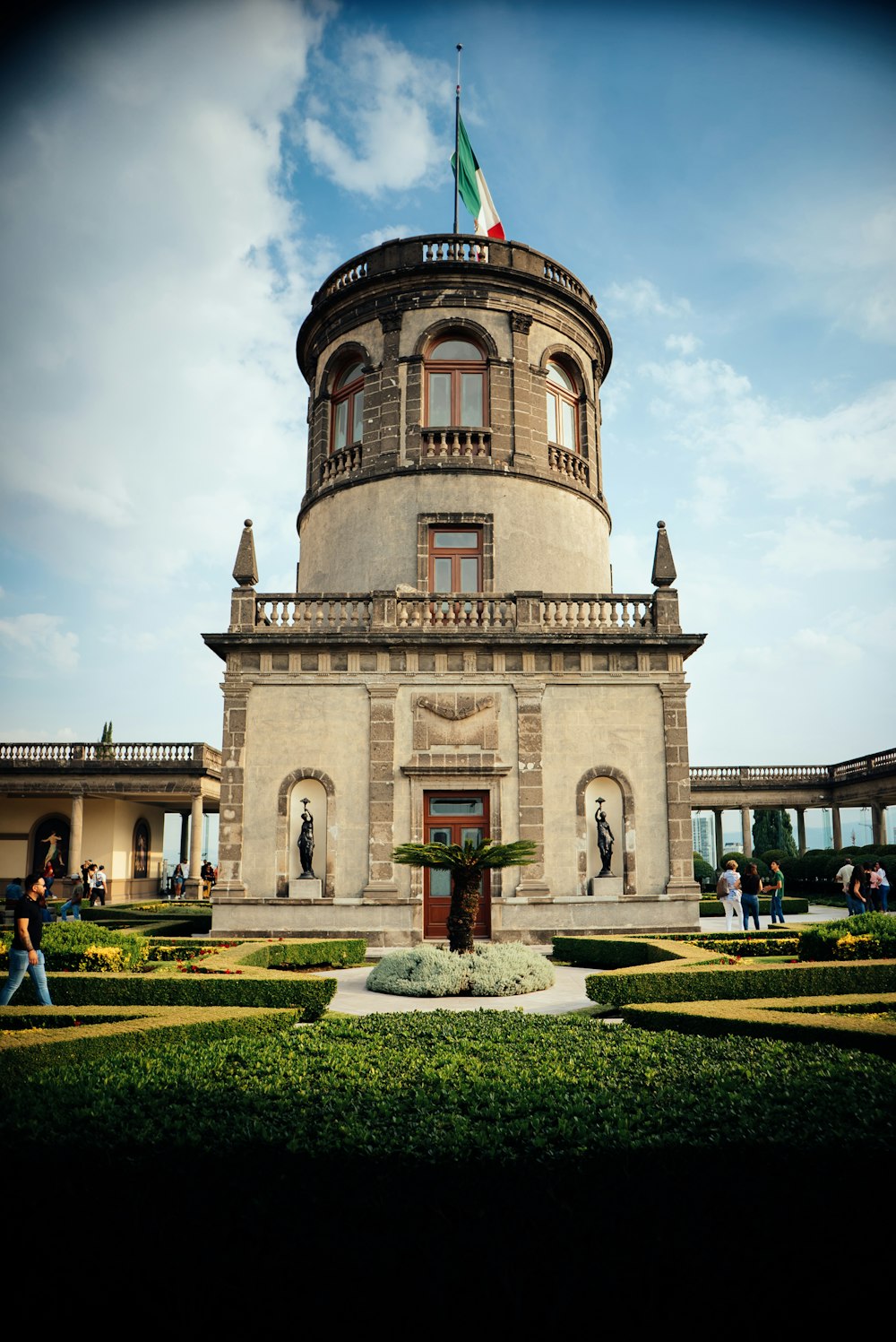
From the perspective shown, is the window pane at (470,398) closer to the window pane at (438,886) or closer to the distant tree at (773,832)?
the window pane at (438,886)

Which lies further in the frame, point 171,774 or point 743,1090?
point 171,774

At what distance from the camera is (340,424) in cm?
2833

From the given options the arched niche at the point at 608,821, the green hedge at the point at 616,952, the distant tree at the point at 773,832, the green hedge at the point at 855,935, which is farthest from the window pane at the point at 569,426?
the distant tree at the point at 773,832

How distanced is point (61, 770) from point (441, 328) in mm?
26622

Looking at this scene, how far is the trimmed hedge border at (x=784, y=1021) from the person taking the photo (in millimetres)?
8539

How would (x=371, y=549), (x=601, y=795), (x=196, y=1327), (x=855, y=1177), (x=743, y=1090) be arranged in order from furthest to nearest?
(x=371, y=549)
(x=601, y=795)
(x=743, y=1090)
(x=855, y=1177)
(x=196, y=1327)

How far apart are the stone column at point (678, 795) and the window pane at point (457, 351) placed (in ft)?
38.1

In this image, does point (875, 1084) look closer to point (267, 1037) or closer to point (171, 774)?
point (267, 1037)

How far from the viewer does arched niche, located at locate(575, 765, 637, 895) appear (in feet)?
73.5

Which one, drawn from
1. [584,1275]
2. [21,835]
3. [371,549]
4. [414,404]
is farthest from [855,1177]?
[21,835]

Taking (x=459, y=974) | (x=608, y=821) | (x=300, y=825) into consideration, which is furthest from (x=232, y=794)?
(x=608, y=821)

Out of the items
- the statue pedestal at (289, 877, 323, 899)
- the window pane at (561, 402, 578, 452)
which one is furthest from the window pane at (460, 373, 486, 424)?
the statue pedestal at (289, 877, 323, 899)

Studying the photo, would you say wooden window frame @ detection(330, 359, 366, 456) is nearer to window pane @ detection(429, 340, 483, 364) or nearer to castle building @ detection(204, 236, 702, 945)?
window pane @ detection(429, 340, 483, 364)

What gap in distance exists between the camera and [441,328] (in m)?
26.6
